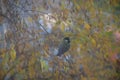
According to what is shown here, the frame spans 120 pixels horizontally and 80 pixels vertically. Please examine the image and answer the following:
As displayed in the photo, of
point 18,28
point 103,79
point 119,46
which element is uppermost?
point 18,28

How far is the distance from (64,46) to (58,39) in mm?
89

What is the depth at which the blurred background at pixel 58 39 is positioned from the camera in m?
1.85

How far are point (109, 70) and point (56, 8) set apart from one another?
3.21 ft

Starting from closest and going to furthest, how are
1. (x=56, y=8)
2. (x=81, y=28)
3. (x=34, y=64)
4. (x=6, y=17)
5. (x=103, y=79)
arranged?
(x=6, y=17), (x=34, y=64), (x=56, y=8), (x=81, y=28), (x=103, y=79)

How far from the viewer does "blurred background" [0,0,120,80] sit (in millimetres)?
1853

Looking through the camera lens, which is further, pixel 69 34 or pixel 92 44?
pixel 92 44

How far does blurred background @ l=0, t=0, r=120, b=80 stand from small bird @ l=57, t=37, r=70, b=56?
4 cm

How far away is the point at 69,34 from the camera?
2.18m

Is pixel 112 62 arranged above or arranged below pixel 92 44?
below

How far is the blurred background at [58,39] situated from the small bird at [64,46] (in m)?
0.04

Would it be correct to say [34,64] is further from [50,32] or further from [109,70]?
[109,70]

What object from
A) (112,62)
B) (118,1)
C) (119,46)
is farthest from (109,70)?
(118,1)

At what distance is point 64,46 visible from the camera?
2.11 meters

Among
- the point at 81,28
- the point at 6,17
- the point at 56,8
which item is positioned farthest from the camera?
the point at 81,28
